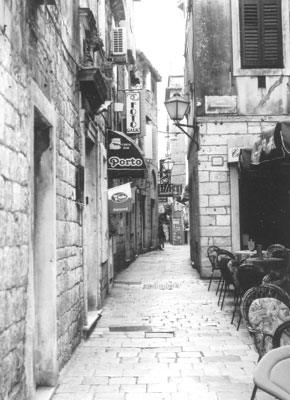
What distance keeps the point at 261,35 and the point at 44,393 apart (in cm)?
1029

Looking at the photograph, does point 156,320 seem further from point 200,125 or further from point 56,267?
point 200,125

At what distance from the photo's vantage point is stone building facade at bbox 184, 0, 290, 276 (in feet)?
40.9

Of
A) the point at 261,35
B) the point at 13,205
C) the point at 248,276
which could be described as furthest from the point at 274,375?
the point at 261,35

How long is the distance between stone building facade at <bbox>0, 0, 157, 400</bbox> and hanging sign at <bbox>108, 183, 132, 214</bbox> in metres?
2.24

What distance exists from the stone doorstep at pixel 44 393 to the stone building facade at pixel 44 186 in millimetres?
37

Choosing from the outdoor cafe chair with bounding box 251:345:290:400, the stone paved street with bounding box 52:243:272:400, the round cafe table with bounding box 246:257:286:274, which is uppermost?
the round cafe table with bounding box 246:257:286:274

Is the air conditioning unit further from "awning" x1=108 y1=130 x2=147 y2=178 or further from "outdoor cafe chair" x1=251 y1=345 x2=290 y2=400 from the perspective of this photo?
"outdoor cafe chair" x1=251 y1=345 x2=290 y2=400

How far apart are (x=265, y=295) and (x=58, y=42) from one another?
332cm

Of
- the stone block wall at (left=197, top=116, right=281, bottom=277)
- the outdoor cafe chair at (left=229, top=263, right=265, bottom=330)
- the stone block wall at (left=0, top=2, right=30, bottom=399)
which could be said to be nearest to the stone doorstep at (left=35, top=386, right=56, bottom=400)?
the stone block wall at (left=0, top=2, right=30, bottom=399)

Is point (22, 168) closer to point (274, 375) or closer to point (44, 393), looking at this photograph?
point (44, 393)

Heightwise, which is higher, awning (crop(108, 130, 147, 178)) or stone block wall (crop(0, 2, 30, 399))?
awning (crop(108, 130, 147, 178))

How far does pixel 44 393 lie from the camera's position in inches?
186

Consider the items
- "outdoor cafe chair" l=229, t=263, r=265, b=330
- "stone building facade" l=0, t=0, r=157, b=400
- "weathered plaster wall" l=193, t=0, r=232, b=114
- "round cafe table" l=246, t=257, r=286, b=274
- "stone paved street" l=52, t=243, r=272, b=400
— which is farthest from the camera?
"weathered plaster wall" l=193, t=0, r=232, b=114

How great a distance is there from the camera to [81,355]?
616cm
